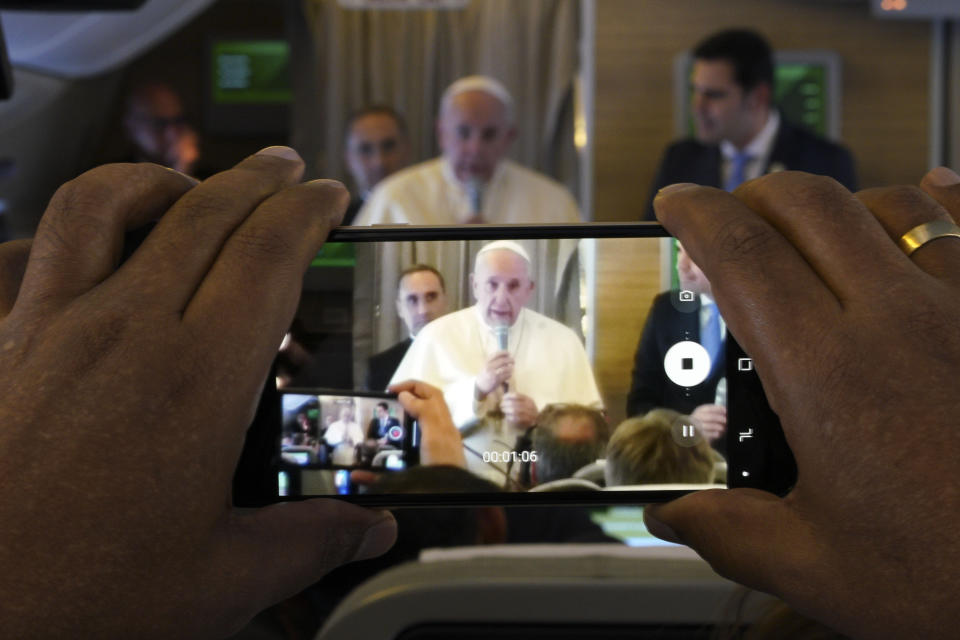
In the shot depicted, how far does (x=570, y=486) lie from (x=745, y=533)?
12 centimetres

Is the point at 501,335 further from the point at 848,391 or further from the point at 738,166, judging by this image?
the point at 738,166

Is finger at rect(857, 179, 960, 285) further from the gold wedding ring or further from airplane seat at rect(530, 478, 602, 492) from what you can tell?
airplane seat at rect(530, 478, 602, 492)

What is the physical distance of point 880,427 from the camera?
39cm

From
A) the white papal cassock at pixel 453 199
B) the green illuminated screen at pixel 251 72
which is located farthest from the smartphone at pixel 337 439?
the green illuminated screen at pixel 251 72

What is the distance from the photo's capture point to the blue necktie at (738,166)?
2.46 metres

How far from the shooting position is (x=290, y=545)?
46 centimetres

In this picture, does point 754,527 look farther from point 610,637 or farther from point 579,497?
point 610,637

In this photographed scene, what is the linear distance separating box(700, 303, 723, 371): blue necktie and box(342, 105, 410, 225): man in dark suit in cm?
211

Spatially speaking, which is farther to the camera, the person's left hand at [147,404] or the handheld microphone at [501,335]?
the handheld microphone at [501,335]

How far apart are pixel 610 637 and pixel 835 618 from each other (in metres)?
0.29

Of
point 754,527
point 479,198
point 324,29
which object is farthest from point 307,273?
point 324,29

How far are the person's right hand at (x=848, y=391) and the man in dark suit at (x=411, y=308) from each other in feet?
0.46

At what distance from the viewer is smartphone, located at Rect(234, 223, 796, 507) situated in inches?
20.4

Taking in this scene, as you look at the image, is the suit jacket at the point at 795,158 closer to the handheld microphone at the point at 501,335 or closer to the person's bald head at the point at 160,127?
the person's bald head at the point at 160,127
